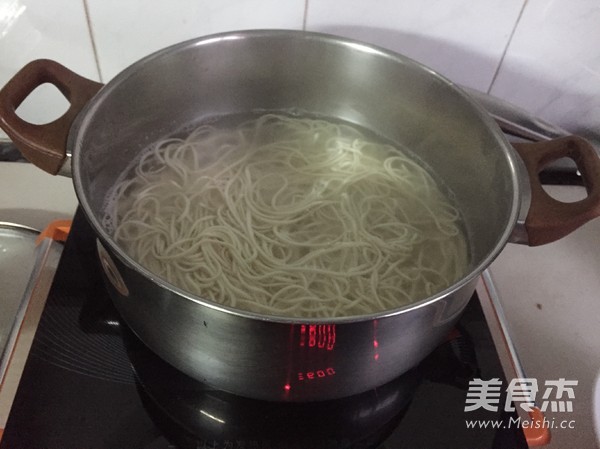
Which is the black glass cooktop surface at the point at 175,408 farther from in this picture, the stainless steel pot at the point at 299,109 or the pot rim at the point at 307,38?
the pot rim at the point at 307,38

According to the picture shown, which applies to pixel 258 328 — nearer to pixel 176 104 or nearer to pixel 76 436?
pixel 76 436

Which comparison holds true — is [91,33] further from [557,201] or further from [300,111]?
[557,201]

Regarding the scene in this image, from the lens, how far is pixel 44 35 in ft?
3.58

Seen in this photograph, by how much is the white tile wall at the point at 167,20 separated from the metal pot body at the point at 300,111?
0.08m

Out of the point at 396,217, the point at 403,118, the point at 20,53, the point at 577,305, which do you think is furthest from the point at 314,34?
the point at 577,305

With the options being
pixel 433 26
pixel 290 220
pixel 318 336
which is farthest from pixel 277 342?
pixel 433 26

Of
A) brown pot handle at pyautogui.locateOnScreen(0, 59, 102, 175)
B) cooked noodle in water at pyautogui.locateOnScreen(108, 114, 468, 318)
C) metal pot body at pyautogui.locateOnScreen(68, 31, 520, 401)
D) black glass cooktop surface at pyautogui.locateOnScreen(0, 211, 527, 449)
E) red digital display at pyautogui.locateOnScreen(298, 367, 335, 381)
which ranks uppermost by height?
brown pot handle at pyautogui.locateOnScreen(0, 59, 102, 175)

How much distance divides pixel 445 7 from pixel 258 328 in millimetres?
787

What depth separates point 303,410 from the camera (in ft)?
2.71

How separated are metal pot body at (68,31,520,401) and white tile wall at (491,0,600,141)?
257 millimetres

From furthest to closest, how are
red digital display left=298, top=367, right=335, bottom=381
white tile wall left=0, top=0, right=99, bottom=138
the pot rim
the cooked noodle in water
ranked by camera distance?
white tile wall left=0, top=0, right=99, bottom=138 → the cooked noodle in water → red digital display left=298, top=367, right=335, bottom=381 → the pot rim

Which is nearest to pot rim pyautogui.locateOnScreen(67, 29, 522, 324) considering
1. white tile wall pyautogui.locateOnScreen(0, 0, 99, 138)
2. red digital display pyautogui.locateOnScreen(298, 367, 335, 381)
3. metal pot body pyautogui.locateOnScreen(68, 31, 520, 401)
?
metal pot body pyautogui.locateOnScreen(68, 31, 520, 401)

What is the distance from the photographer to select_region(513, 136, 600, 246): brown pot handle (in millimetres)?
782

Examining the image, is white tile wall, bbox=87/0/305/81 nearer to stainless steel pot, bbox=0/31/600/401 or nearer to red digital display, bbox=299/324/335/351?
stainless steel pot, bbox=0/31/600/401
